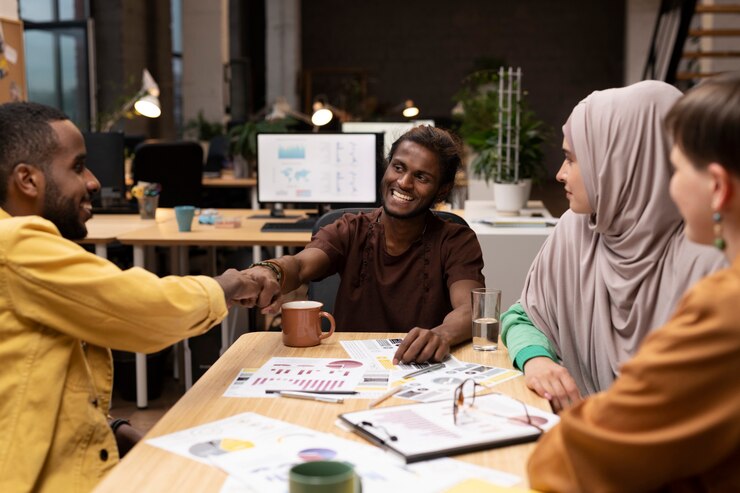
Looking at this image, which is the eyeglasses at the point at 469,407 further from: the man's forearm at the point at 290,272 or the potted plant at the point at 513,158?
the potted plant at the point at 513,158

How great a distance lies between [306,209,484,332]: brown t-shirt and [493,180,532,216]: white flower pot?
190 cm

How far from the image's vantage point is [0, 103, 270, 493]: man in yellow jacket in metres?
1.39

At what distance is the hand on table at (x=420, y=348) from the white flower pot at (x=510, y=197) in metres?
2.58

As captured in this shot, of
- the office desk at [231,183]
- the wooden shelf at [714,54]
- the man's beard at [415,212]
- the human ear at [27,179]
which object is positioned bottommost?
the office desk at [231,183]

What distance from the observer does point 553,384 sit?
160 centimetres

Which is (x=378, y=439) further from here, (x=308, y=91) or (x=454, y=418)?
(x=308, y=91)

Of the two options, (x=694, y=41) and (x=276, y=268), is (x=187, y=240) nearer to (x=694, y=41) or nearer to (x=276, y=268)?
(x=276, y=268)

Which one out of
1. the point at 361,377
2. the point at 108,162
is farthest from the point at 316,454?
the point at 108,162

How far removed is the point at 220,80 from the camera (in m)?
10.9

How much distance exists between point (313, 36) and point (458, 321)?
43.8 ft

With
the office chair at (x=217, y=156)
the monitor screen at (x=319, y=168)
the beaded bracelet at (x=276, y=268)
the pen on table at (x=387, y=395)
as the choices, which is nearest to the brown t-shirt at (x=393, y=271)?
the beaded bracelet at (x=276, y=268)

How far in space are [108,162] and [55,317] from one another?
13.0 ft

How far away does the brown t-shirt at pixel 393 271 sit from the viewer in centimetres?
→ 239

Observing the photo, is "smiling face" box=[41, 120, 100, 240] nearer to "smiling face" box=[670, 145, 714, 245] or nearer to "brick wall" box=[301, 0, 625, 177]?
"smiling face" box=[670, 145, 714, 245]
